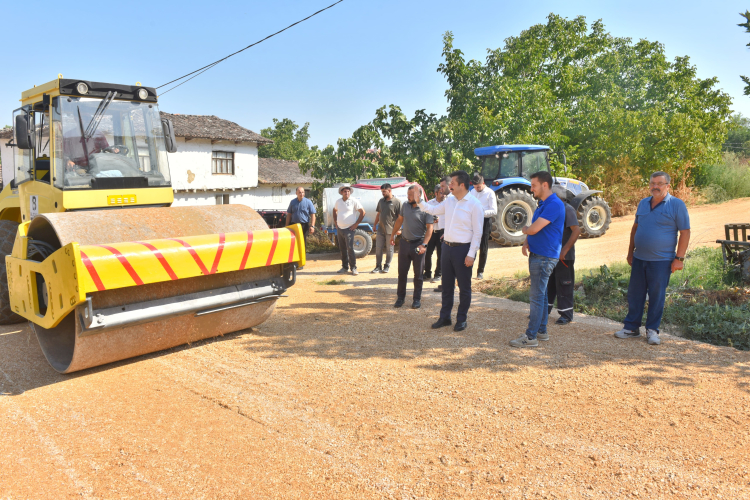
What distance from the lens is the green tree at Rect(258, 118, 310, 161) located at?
58844mm

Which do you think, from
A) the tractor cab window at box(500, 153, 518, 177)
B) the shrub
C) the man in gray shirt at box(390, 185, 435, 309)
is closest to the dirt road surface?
the man in gray shirt at box(390, 185, 435, 309)

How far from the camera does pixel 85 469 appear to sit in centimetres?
334

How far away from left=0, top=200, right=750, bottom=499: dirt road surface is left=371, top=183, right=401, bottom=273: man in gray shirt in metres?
4.25

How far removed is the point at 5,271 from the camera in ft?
21.7

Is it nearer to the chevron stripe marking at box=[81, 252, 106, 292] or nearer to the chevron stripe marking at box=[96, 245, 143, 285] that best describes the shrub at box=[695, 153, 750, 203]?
the chevron stripe marking at box=[96, 245, 143, 285]

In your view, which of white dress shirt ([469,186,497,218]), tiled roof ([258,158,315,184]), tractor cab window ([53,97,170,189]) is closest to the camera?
tractor cab window ([53,97,170,189])

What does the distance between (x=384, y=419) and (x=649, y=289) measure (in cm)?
354

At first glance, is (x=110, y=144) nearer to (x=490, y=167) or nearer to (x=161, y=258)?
(x=161, y=258)

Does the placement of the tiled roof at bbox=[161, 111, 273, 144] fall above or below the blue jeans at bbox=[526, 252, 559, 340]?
above

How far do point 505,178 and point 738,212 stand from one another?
9.93m

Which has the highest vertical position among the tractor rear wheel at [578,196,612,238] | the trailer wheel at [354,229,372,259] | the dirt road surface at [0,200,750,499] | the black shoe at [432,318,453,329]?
the tractor rear wheel at [578,196,612,238]

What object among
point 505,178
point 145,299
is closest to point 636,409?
point 145,299

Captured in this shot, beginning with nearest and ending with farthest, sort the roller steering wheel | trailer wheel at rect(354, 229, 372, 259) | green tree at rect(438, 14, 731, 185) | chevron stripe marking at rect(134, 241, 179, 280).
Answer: chevron stripe marking at rect(134, 241, 179, 280), the roller steering wheel, trailer wheel at rect(354, 229, 372, 259), green tree at rect(438, 14, 731, 185)

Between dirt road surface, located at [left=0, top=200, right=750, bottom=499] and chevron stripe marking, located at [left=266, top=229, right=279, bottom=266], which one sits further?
chevron stripe marking, located at [left=266, top=229, right=279, bottom=266]
